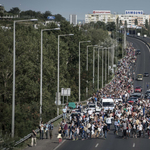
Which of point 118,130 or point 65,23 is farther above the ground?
point 65,23

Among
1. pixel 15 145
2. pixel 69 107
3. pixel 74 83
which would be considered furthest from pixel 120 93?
pixel 15 145

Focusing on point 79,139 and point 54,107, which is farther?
point 54,107

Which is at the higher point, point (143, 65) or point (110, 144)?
point (143, 65)

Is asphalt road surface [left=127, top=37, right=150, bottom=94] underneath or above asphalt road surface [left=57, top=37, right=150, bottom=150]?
above

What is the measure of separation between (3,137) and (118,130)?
1337 cm

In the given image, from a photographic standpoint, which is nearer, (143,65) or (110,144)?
(110,144)

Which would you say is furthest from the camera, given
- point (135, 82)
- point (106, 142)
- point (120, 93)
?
point (135, 82)

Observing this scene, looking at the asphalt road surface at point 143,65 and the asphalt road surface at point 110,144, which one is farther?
the asphalt road surface at point 143,65

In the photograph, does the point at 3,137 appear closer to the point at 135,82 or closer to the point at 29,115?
the point at 29,115

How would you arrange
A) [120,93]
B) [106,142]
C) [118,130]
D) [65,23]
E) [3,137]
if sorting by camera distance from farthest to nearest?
[65,23]
[120,93]
[118,130]
[106,142]
[3,137]

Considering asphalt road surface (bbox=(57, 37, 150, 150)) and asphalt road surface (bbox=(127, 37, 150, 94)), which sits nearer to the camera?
asphalt road surface (bbox=(57, 37, 150, 150))

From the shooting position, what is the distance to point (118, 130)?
122ft

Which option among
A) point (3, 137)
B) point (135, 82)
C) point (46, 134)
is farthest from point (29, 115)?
point (135, 82)

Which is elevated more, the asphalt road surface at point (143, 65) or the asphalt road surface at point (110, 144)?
the asphalt road surface at point (143, 65)
